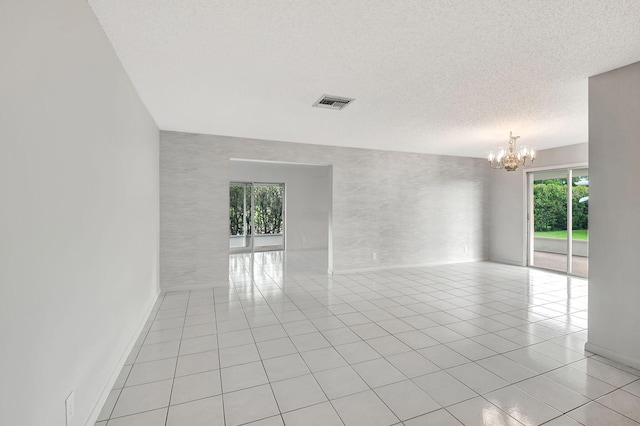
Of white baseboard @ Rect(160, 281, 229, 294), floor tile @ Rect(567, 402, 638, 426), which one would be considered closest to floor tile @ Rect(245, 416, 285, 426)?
floor tile @ Rect(567, 402, 638, 426)

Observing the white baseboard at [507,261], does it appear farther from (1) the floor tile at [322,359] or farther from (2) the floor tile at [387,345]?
(1) the floor tile at [322,359]

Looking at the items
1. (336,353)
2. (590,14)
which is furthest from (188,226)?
(590,14)

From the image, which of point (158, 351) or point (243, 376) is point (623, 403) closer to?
point (243, 376)

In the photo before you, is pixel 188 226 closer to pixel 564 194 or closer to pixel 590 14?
pixel 590 14

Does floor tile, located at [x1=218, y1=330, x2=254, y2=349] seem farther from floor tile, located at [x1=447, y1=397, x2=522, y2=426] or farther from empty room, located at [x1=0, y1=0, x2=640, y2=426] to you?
floor tile, located at [x1=447, y1=397, x2=522, y2=426]

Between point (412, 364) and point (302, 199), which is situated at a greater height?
point (302, 199)

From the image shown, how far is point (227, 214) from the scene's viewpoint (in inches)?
201

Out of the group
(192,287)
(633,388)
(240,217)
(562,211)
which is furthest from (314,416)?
(240,217)

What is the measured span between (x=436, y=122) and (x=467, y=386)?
11.2 feet

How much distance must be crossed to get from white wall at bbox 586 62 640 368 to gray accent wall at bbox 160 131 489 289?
3.80m

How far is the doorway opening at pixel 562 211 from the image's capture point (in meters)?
5.94

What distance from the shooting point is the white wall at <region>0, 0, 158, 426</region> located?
1.06m

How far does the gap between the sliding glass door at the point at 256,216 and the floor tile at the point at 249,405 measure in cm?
671

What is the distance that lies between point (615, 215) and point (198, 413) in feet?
12.2
